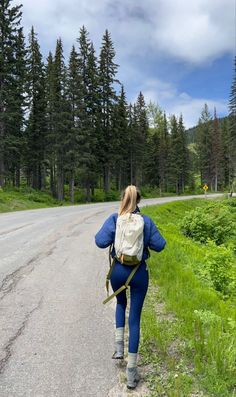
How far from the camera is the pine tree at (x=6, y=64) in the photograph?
34.1 m

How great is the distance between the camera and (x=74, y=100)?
40.6 meters

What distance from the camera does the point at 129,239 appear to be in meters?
3.81

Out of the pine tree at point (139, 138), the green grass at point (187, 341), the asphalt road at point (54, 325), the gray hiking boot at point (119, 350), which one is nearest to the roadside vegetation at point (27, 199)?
the pine tree at point (139, 138)

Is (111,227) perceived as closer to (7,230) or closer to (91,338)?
(91,338)

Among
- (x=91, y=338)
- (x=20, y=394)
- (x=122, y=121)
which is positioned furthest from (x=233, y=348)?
(x=122, y=121)

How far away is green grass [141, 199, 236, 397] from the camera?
146 inches

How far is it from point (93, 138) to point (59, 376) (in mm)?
39101

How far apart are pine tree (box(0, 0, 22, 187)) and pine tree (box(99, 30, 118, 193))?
13484 millimetres

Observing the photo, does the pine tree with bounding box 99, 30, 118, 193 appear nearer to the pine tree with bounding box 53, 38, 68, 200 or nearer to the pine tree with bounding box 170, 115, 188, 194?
the pine tree with bounding box 53, 38, 68, 200

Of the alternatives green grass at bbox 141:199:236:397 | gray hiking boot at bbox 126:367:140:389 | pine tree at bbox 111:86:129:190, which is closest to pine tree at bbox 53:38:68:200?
pine tree at bbox 111:86:129:190

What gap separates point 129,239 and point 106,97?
45.7m

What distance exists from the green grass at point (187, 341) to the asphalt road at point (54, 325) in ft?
1.78

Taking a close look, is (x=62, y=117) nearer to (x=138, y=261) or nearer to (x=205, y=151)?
(x=138, y=261)

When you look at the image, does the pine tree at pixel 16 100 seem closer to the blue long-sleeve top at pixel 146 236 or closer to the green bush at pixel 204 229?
the green bush at pixel 204 229
